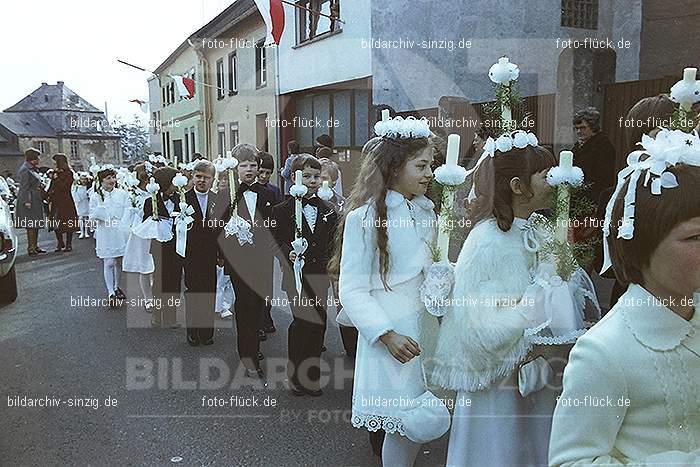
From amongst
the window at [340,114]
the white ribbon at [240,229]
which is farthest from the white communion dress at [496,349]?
the window at [340,114]

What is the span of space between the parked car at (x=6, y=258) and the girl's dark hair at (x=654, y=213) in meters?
7.97

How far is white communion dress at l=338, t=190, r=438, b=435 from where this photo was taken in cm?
303

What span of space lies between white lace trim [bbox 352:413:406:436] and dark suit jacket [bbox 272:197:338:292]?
2.20 m

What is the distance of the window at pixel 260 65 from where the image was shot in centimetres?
2070

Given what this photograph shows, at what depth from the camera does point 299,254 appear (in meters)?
5.20

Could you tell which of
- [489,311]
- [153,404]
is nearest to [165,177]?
[153,404]

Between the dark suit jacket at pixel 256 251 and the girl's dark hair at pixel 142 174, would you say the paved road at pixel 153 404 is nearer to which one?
the dark suit jacket at pixel 256 251

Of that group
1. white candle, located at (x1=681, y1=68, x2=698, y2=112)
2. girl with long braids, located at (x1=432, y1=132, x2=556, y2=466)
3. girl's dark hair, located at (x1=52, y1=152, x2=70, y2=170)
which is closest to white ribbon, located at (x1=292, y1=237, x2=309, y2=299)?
girl with long braids, located at (x1=432, y1=132, x2=556, y2=466)

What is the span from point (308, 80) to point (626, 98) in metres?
10.5

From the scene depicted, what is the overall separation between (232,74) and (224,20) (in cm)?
191

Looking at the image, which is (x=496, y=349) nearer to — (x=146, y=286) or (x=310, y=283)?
(x=310, y=283)

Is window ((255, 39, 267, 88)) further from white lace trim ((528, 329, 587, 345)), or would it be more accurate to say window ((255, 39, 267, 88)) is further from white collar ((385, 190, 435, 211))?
white lace trim ((528, 329, 587, 345))

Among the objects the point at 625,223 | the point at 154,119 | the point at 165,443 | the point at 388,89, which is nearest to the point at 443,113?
the point at 388,89

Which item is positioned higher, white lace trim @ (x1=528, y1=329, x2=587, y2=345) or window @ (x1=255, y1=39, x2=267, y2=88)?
window @ (x1=255, y1=39, x2=267, y2=88)
